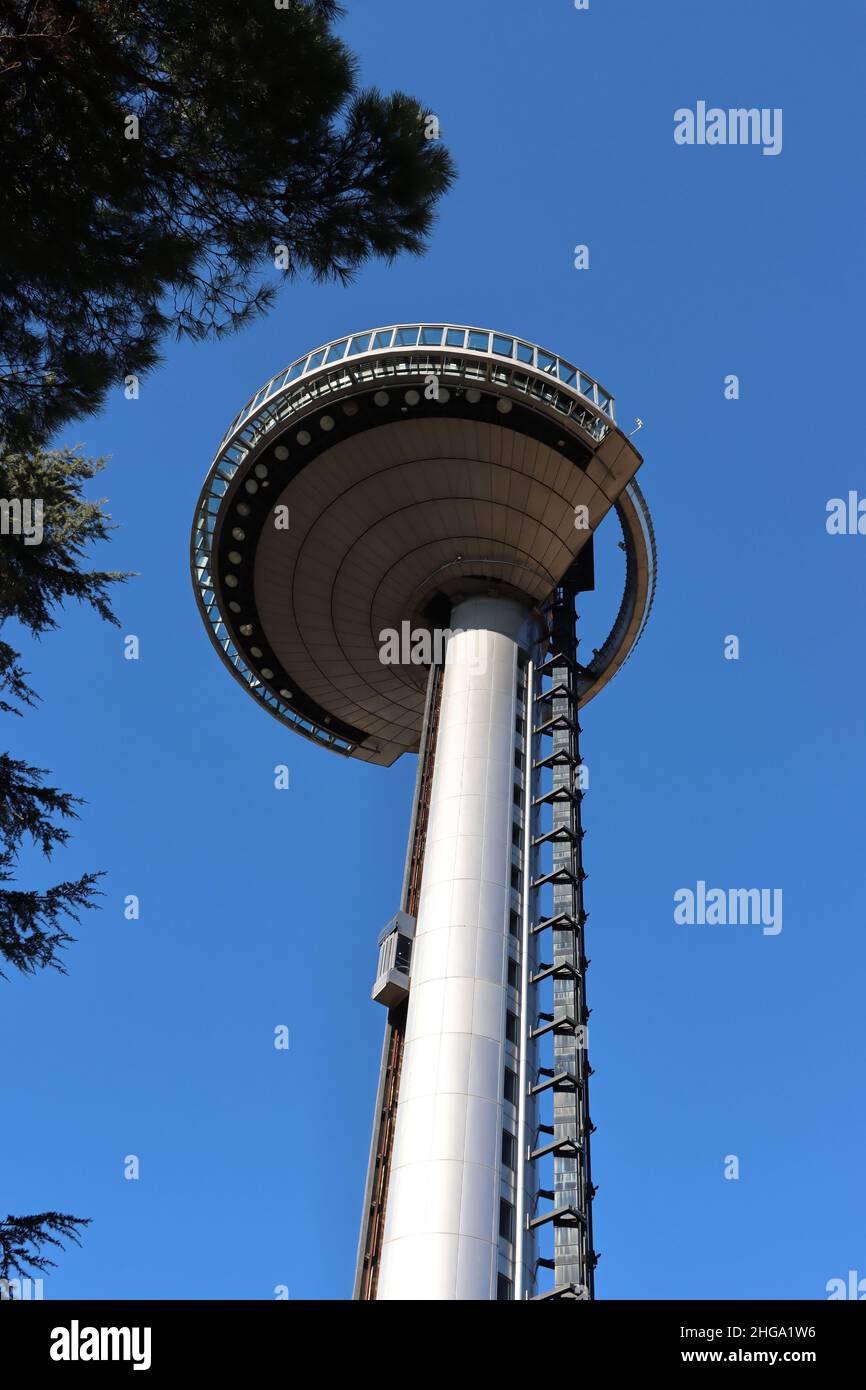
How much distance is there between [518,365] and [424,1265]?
75.6 feet

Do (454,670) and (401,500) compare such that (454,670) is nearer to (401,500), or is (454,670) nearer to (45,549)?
(401,500)

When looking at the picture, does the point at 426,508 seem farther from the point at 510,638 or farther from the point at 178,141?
the point at 178,141

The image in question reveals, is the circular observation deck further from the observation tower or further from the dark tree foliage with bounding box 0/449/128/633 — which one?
the dark tree foliage with bounding box 0/449/128/633

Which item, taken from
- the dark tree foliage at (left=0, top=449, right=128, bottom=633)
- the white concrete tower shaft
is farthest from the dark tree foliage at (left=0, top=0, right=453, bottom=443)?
the white concrete tower shaft

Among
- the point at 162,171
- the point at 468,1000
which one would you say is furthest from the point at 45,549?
the point at 468,1000

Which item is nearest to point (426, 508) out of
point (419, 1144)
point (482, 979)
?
point (482, 979)

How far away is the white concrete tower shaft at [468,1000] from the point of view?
901 inches

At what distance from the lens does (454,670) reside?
34594 mm

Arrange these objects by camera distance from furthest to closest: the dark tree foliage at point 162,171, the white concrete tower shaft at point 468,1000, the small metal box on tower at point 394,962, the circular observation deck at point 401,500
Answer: the circular observation deck at point 401,500 → the small metal box on tower at point 394,962 → the white concrete tower shaft at point 468,1000 → the dark tree foliage at point 162,171

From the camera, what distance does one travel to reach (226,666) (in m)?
40.2

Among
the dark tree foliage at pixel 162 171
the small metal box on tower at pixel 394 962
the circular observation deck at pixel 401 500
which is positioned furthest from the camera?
the circular observation deck at pixel 401 500

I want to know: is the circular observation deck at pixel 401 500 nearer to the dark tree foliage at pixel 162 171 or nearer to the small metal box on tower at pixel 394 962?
the small metal box on tower at pixel 394 962

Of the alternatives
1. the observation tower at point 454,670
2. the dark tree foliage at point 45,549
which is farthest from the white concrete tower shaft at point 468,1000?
the dark tree foliage at point 45,549

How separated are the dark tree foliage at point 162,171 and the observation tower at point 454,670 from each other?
17.7m
